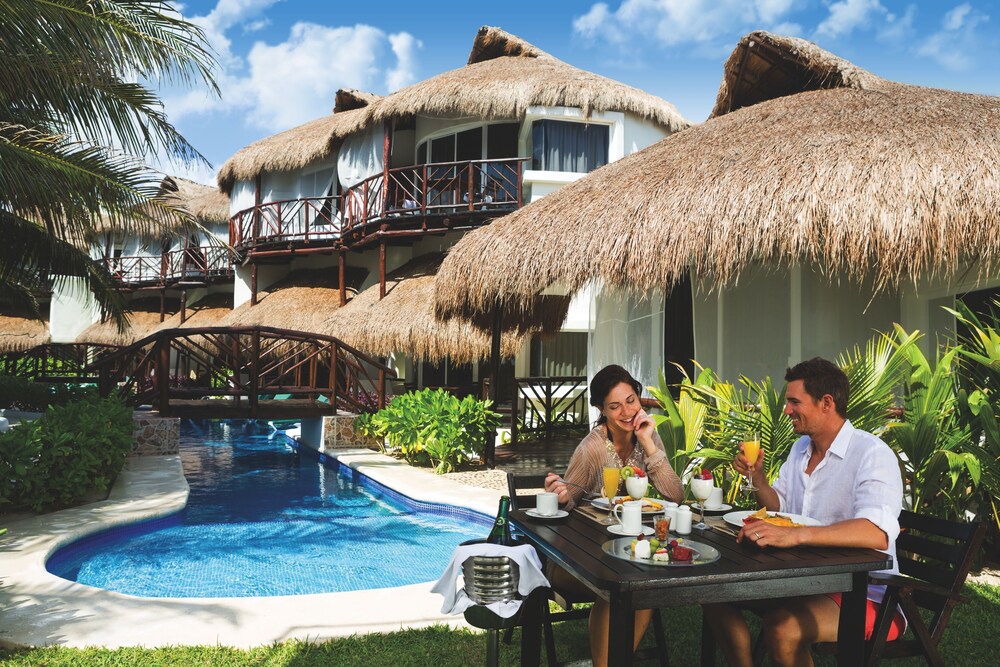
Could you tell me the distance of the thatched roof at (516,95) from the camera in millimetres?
14484

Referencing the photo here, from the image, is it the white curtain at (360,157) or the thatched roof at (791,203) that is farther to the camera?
the white curtain at (360,157)

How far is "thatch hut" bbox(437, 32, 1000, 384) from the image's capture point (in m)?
5.38

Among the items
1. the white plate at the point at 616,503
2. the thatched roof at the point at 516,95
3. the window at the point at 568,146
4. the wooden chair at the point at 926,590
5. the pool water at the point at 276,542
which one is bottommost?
the pool water at the point at 276,542

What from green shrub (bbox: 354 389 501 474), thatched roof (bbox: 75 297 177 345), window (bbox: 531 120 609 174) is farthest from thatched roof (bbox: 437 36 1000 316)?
thatched roof (bbox: 75 297 177 345)

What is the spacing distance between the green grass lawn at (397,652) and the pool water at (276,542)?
77.3 inches

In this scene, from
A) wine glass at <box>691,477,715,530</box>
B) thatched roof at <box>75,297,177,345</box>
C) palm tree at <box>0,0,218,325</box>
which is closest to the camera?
wine glass at <box>691,477,715,530</box>

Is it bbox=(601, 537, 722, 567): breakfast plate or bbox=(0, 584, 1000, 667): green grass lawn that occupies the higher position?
bbox=(601, 537, 722, 567): breakfast plate

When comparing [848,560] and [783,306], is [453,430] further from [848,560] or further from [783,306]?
[848,560]

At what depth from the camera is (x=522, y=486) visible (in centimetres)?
362

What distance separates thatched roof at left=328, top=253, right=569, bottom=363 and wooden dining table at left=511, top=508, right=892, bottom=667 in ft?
30.0

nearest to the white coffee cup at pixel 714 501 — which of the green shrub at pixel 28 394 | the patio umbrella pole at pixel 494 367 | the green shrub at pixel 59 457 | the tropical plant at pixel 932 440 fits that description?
the tropical plant at pixel 932 440

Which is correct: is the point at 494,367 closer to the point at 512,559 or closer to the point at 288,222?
the point at 512,559

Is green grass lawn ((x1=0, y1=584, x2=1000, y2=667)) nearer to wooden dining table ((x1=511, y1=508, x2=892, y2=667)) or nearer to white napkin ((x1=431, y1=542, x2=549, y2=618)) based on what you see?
white napkin ((x1=431, y1=542, x2=549, y2=618))

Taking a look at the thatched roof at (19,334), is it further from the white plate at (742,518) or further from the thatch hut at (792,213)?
the white plate at (742,518)
